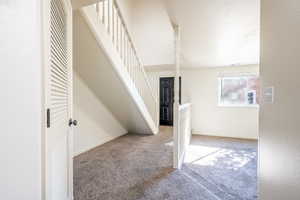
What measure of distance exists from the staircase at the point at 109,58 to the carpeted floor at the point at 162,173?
0.85 m

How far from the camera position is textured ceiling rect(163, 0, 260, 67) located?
242cm

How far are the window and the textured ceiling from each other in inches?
20.0

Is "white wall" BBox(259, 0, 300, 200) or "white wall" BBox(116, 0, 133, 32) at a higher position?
"white wall" BBox(116, 0, 133, 32)

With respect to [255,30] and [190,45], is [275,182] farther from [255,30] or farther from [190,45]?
[190,45]

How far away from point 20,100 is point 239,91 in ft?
16.2

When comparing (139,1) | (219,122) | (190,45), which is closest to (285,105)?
(190,45)

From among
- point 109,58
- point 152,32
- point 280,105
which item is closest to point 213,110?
point 152,32

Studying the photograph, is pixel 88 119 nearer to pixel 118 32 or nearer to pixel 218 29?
pixel 118 32

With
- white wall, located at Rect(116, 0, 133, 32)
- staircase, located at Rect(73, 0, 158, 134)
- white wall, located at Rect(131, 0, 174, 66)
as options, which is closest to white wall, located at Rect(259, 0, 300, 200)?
staircase, located at Rect(73, 0, 158, 134)

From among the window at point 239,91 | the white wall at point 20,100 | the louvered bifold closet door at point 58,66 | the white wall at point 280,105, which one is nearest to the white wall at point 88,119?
the louvered bifold closet door at point 58,66

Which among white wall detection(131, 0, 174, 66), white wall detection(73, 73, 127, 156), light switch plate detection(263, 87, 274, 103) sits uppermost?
white wall detection(131, 0, 174, 66)

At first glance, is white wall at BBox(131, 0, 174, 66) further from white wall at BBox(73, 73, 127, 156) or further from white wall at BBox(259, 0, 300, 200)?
white wall at BBox(259, 0, 300, 200)

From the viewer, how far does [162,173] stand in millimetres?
2426

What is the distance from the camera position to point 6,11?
62 centimetres
